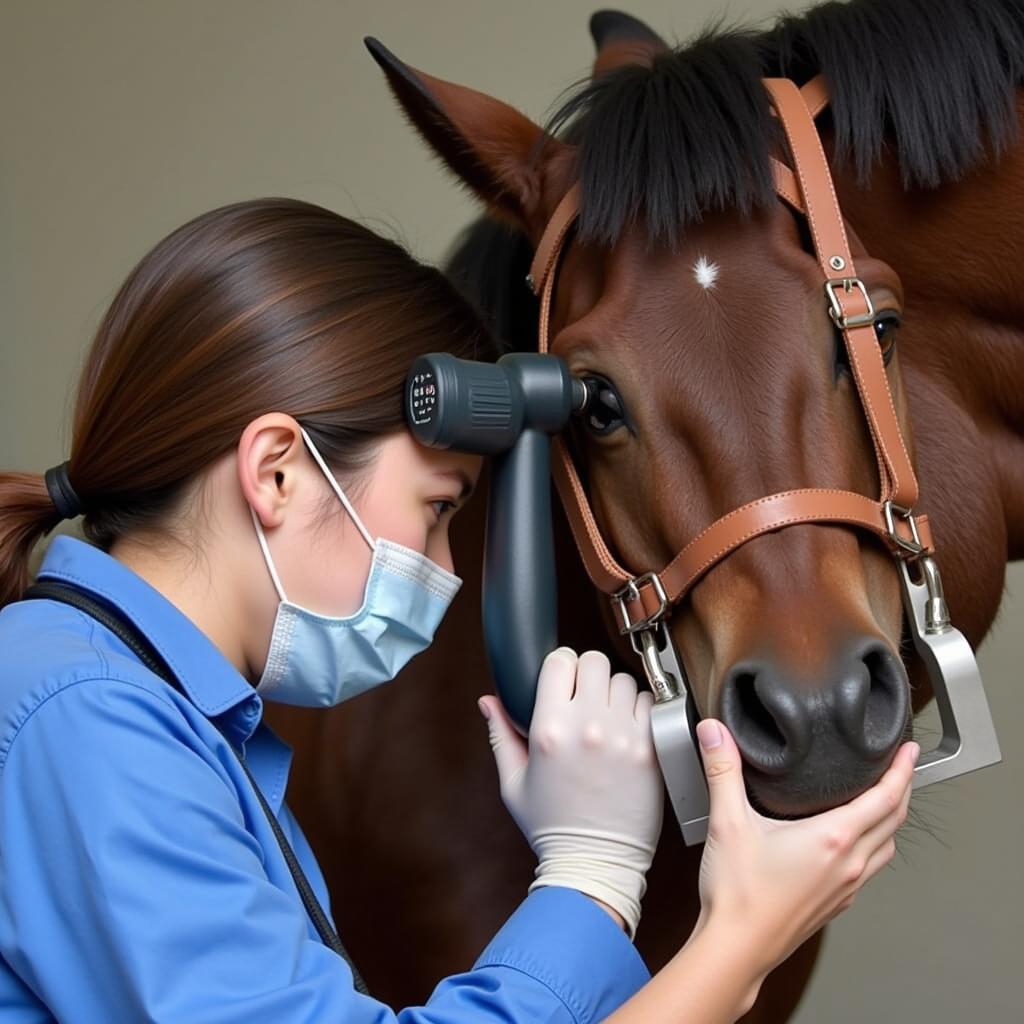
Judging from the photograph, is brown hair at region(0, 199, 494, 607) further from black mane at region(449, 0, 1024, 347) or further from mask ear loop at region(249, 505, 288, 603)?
black mane at region(449, 0, 1024, 347)

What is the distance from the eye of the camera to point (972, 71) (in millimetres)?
1041

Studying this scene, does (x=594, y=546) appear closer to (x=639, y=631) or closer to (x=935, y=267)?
(x=639, y=631)

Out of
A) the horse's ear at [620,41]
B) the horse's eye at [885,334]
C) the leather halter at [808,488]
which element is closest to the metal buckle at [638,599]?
the leather halter at [808,488]

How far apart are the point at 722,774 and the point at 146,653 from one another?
0.36 meters

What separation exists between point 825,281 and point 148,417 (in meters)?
0.50

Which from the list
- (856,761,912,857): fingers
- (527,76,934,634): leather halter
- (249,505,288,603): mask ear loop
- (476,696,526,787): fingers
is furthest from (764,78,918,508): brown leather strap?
(249,505,288,603): mask ear loop

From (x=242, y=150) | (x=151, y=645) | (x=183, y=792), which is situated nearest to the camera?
(x=183, y=792)

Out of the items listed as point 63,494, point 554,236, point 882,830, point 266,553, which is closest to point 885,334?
point 554,236

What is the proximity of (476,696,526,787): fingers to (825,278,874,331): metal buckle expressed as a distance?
1.25 feet

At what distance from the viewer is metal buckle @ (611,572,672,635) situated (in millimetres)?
909

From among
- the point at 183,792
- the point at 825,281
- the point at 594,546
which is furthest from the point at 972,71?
the point at 183,792

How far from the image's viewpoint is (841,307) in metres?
0.92

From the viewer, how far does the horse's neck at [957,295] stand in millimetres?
1093

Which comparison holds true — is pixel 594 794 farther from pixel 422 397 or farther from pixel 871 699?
pixel 422 397
